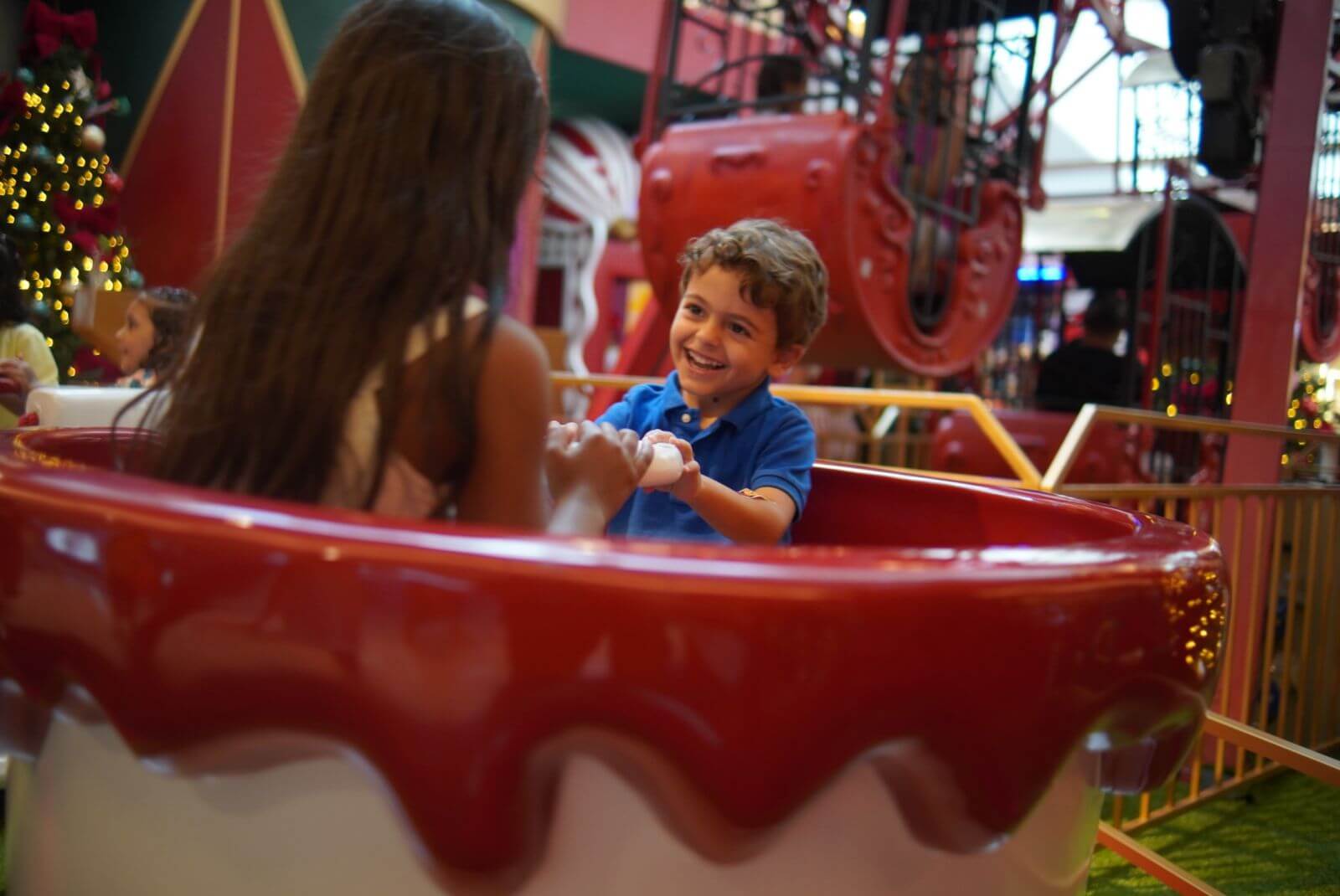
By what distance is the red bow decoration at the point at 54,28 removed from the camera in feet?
14.6

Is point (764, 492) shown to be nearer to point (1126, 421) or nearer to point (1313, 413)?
point (1126, 421)

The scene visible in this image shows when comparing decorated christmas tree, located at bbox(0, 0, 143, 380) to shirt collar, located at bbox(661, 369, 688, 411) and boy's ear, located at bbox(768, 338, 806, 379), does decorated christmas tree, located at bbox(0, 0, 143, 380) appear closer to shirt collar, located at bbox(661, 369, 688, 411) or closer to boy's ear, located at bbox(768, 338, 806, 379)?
shirt collar, located at bbox(661, 369, 688, 411)

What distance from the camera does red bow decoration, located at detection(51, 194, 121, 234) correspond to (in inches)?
170

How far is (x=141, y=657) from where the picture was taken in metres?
0.52

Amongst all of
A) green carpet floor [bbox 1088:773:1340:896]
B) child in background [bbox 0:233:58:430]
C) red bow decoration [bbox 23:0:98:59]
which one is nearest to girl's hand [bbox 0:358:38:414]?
child in background [bbox 0:233:58:430]

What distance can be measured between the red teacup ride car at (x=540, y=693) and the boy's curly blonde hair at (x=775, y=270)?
780 millimetres

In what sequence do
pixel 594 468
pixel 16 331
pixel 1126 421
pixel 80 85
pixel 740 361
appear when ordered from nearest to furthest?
pixel 594 468
pixel 740 361
pixel 1126 421
pixel 16 331
pixel 80 85

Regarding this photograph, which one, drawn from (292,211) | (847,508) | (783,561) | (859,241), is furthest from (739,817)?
(859,241)

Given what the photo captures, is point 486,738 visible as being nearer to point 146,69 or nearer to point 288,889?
point 288,889

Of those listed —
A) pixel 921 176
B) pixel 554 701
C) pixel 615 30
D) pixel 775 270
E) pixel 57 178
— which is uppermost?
pixel 615 30

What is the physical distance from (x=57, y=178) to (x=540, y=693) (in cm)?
468

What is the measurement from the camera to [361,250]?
2.36ft

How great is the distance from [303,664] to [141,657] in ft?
0.29

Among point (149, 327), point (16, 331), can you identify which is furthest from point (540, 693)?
point (16, 331)
